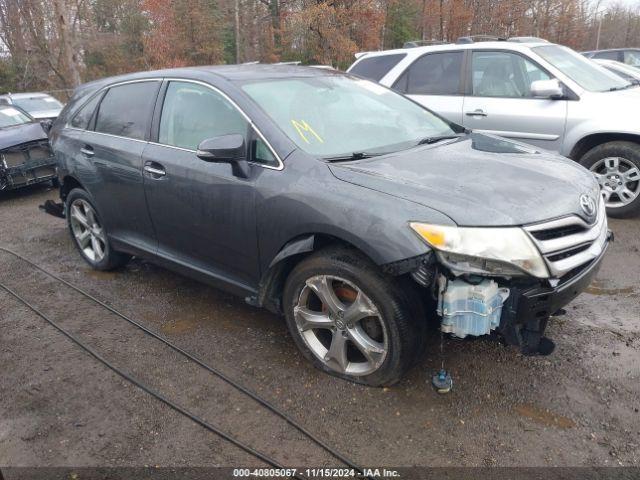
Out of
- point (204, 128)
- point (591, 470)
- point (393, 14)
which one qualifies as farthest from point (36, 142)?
point (393, 14)

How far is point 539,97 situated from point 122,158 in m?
4.27

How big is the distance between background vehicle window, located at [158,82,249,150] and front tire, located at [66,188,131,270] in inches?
51.8

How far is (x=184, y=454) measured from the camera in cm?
262

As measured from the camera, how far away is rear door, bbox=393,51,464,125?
6336 mm

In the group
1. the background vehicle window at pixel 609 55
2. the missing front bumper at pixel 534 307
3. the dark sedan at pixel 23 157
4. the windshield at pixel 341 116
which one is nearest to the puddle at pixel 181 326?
the windshield at pixel 341 116

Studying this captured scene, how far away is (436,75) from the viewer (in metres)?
6.55

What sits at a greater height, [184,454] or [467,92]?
[467,92]

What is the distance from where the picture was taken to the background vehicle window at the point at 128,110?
13.1 feet

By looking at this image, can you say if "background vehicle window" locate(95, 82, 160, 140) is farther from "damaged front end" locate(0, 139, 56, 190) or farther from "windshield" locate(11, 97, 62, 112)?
"windshield" locate(11, 97, 62, 112)

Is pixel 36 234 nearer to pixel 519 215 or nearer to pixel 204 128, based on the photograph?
pixel 204 128

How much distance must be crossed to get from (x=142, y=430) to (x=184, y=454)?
0.33 metres

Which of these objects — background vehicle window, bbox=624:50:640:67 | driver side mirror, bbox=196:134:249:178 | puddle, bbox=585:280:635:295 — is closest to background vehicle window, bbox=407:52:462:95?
puddle, bbox=585:280:635:295

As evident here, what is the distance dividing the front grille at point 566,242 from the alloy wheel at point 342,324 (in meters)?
0.86

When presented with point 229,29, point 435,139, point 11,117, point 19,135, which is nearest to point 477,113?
point 435,139
